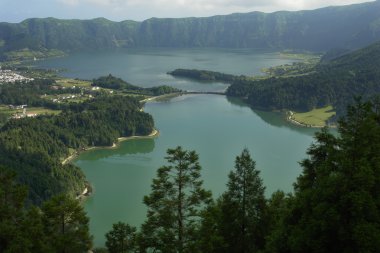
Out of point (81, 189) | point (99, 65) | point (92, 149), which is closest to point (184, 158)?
point (81, 189)

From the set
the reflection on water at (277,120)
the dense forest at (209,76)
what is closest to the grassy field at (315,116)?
the reflection on water at (277,120)

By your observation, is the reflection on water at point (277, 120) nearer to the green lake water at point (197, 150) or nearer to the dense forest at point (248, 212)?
the green lake water at point (197, 150)

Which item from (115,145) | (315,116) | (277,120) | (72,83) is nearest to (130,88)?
(72,83)

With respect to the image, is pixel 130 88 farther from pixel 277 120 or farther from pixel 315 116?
pixel 315 116

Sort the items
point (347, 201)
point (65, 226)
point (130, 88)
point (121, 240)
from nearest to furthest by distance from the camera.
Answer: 1. point (347, 201)
2. point (65, 226)
3. point (121, 240)
4. point (130, 88)

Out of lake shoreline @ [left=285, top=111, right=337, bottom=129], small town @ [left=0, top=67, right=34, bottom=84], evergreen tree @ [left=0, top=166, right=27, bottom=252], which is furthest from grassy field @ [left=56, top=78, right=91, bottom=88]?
evergreen tree @ [left=0, top=166, right=27, bottom=252]

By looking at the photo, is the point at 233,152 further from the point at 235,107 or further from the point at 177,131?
the point at 235,107
